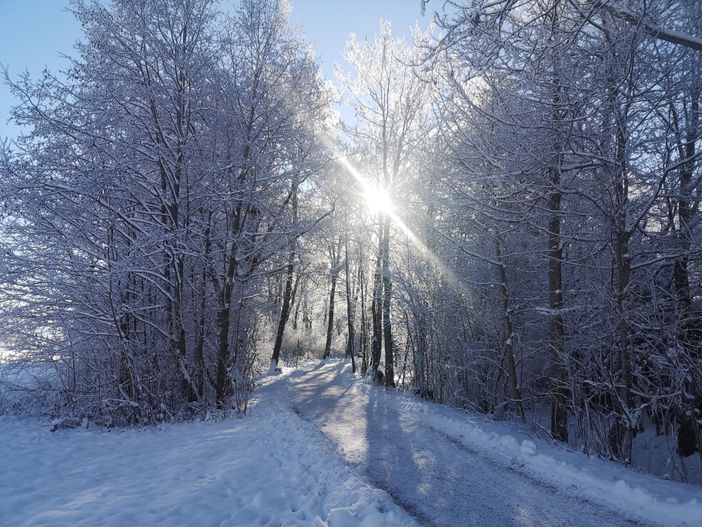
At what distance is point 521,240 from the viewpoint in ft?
33.2

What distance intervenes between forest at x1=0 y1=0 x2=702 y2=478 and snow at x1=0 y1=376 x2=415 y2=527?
5.51 feet

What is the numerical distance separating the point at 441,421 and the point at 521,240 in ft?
15.6

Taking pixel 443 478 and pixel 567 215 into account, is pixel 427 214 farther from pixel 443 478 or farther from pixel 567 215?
pixel 443 478

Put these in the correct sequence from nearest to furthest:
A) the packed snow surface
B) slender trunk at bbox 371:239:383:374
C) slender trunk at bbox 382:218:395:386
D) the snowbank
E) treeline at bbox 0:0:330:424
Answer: the snowbank → the packed snow surface → treeline at bbox 0:0:330:424 → slender trunk at bbox 382:218:395:386 → slender trunk at bbox 371:239:383:374

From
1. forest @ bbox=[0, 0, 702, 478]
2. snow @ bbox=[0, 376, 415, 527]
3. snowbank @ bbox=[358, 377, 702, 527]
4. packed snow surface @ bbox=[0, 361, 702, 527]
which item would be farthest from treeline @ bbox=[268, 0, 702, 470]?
snow @ bbox=[0, 376, 415, 527]

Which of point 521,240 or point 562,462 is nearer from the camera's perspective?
point 562,462

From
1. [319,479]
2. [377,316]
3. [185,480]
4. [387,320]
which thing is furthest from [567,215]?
[377,316]

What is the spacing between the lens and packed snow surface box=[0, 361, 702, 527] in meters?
4.07

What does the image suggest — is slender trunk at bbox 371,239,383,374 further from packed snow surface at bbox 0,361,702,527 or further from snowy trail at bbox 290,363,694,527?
packed snow surface at bbox 0,361,702,527

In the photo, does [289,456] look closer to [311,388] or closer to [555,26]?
[555,26]

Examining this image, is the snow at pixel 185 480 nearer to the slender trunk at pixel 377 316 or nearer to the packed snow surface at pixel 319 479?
the packed snow surface at pixel 319 479

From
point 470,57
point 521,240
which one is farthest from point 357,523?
point 521,240

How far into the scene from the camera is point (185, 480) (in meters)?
5.18

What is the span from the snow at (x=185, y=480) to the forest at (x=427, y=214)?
168cm
